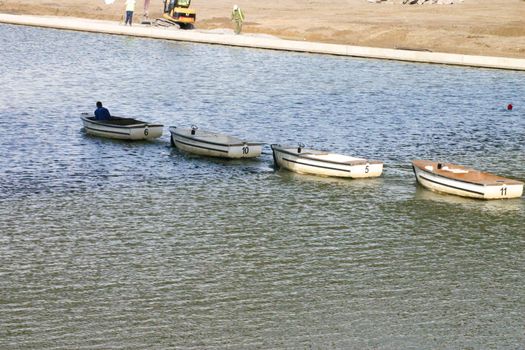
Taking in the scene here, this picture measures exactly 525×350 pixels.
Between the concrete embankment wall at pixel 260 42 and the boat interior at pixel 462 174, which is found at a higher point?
the concrete embankment wall at pixel 260 42

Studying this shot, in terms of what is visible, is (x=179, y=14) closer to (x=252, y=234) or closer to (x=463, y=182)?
(x=463, y=182)

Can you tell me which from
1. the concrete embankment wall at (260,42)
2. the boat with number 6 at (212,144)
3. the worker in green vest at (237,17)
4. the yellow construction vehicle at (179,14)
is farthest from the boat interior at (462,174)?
the yellow construction vehicle at (179,14)

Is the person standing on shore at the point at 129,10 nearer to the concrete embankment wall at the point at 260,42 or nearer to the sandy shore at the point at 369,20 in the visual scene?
the concrete embankment wall at the point at 260,42

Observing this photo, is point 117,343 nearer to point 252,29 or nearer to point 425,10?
point 252,29

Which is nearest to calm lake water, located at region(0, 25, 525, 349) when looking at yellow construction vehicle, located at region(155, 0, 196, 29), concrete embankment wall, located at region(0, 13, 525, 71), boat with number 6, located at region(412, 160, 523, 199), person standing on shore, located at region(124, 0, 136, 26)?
boat with number 6, located at region(412, 160, 523, 199)

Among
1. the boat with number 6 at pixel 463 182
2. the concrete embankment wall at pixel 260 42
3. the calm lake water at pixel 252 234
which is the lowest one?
the calm lake water at pixel 252 234

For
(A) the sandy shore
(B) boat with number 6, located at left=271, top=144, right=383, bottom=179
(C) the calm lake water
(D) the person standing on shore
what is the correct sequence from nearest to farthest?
(C) the calm lake water → (B) boat with number 6, located at left=271, top=144, right=383, bottom=179 → (A) the sandy shore → (D) the person standing on shore

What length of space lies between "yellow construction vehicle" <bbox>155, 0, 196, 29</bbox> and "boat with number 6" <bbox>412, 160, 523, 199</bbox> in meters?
57.6

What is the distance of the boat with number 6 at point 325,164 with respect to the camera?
139 feet

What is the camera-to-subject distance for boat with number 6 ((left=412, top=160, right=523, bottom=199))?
3966cm

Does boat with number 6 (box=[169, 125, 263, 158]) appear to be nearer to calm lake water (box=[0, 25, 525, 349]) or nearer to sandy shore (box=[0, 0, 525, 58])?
calm lake water (box=[0, 25, 525, 349])

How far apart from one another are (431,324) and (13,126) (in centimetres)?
2988

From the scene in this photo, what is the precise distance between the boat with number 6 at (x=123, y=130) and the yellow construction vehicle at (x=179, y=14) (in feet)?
157

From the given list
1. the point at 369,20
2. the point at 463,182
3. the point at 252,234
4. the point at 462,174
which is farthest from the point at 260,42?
the point at 252,234
